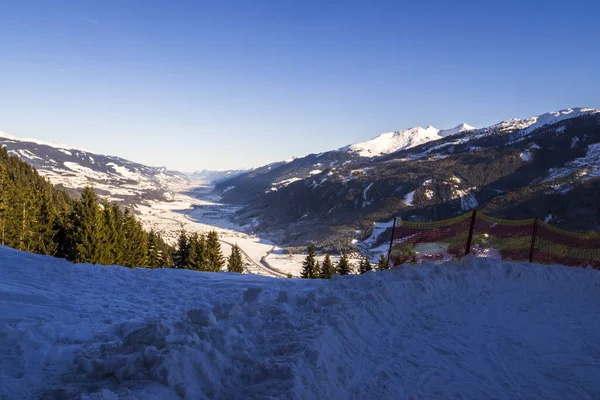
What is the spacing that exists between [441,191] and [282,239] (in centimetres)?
8640

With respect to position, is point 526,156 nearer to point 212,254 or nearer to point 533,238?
point 212,254

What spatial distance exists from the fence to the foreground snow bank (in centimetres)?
308

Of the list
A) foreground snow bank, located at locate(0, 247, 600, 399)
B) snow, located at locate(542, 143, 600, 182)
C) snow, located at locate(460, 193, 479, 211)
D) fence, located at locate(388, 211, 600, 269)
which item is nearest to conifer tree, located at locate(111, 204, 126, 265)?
foreground snow bank, located at locate(0, 247, 600, 399)

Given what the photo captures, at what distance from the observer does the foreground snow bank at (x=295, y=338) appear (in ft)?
16.5

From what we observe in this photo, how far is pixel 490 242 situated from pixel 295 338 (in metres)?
12.7

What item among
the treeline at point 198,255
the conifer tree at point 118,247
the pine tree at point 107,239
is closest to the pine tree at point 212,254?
the treeline at point 198,255

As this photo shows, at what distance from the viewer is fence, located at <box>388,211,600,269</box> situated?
14719 mm

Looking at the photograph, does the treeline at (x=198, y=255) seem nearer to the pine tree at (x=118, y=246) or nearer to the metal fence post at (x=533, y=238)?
the pine tree at (x=118, y=246)

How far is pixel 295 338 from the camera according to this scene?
6359 millimetres

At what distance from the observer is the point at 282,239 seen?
550 ft

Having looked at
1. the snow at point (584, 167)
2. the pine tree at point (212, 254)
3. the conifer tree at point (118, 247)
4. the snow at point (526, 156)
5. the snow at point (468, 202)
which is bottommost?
the pine tree at point (212, 254)

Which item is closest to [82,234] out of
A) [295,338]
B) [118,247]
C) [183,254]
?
[118,247]

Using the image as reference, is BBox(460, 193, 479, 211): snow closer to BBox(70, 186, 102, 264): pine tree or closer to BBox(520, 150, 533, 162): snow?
BBox(520, 150, 533, 162): snow

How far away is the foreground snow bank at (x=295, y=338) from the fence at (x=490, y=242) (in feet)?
10.1
